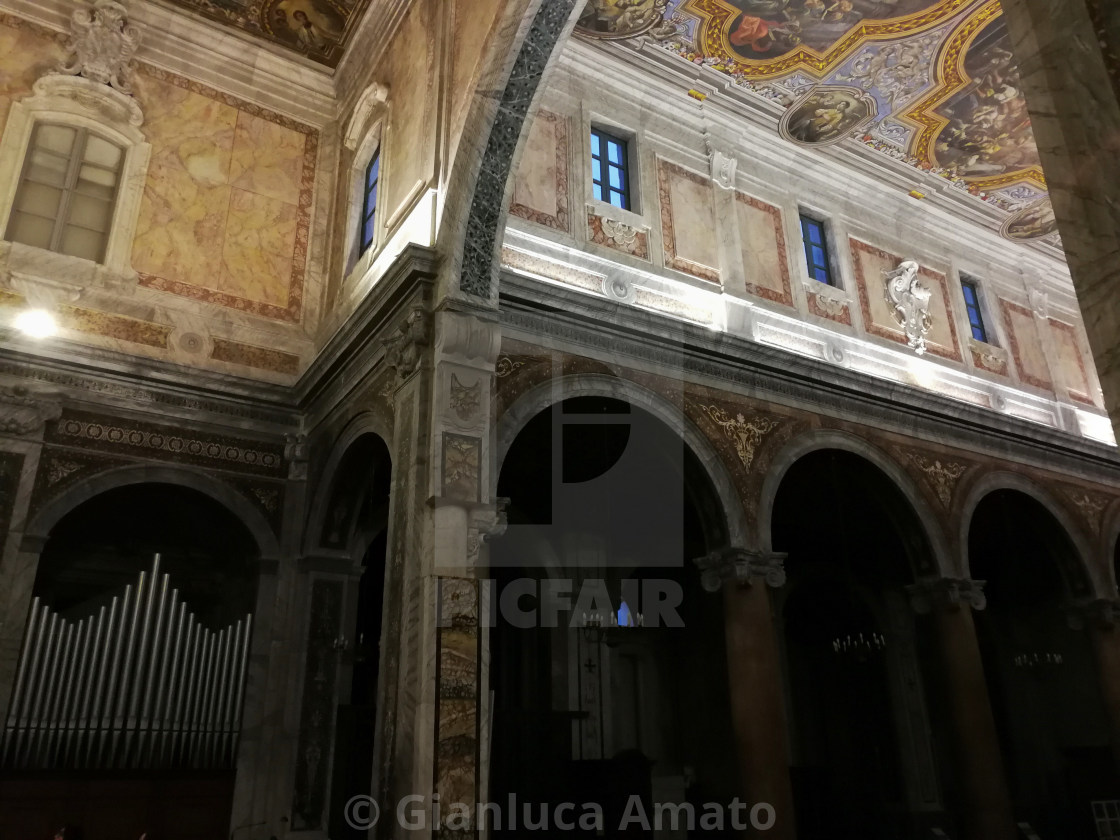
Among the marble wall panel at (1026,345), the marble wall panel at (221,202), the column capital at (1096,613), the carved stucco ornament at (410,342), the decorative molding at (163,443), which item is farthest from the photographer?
the marble wall panel at (1026,345)

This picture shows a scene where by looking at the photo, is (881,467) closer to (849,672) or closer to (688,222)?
(688,222)

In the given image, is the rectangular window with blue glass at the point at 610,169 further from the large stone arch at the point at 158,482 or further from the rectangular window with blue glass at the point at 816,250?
the large stone arch at the point at 158,482

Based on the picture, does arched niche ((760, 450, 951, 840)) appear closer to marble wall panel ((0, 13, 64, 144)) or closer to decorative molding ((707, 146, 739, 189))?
decorative molding ((707, 146, 739, 189))

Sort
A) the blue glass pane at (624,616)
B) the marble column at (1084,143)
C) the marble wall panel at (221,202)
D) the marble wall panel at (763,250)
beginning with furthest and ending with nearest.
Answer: the blue glass pane at (624,616) < the marble wall panel at (763,250) < the marble wall panel at (221,202) < the marble column at (1084,143)

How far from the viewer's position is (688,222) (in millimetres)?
10070

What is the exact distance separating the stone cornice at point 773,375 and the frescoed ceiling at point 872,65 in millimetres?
3694

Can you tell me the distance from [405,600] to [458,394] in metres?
1.53

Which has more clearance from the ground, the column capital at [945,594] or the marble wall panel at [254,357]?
the marble wall panel at [254,357]

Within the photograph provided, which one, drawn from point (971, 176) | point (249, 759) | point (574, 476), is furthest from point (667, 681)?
point (971, 176)

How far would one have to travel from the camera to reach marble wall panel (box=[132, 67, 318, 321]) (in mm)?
8945

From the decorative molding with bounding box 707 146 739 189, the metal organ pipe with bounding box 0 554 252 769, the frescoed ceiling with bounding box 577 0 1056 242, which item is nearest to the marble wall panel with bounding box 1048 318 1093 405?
the frescoed ceiling with bounding box 577 0 1056 242

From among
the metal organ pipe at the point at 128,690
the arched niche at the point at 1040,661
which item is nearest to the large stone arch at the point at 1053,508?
the arched niche at the point at 1040,661

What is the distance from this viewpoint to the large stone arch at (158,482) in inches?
296

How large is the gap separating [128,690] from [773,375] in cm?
697
